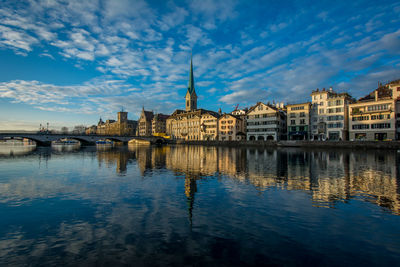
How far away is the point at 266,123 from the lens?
9838cm

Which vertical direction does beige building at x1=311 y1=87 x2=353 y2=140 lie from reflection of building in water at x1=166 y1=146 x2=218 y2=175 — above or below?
above

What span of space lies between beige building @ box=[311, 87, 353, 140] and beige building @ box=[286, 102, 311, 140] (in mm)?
1875

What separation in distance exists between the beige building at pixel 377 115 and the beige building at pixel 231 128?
47268mm

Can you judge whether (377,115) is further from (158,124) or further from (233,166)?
(158,124)

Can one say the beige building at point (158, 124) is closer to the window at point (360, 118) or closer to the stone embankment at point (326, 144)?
the stone embankment at point (326, 144)

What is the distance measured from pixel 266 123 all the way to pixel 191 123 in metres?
53.9

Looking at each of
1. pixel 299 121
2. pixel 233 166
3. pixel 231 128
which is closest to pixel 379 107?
pixel 299 121

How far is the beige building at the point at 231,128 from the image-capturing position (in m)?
114

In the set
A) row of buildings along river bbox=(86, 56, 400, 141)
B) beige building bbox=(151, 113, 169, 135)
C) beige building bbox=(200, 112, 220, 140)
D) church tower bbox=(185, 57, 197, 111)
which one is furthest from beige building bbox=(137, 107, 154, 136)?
beige building bbox=(200, 112, 220, 140)

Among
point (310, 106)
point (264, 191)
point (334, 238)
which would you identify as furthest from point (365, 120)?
point (334, 238)

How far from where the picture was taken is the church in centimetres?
12969

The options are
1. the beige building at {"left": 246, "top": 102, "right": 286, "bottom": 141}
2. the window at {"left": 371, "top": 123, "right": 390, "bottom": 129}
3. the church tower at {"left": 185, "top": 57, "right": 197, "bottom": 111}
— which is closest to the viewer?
the window at {"left": 371, "top": 123, "right": 390, "bottom": 129}

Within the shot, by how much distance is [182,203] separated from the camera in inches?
491

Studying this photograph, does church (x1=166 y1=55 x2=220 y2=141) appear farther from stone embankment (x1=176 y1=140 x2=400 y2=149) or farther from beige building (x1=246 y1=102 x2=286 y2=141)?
stone embankment (x1=176 y1=140 x2=400 y2=149)
